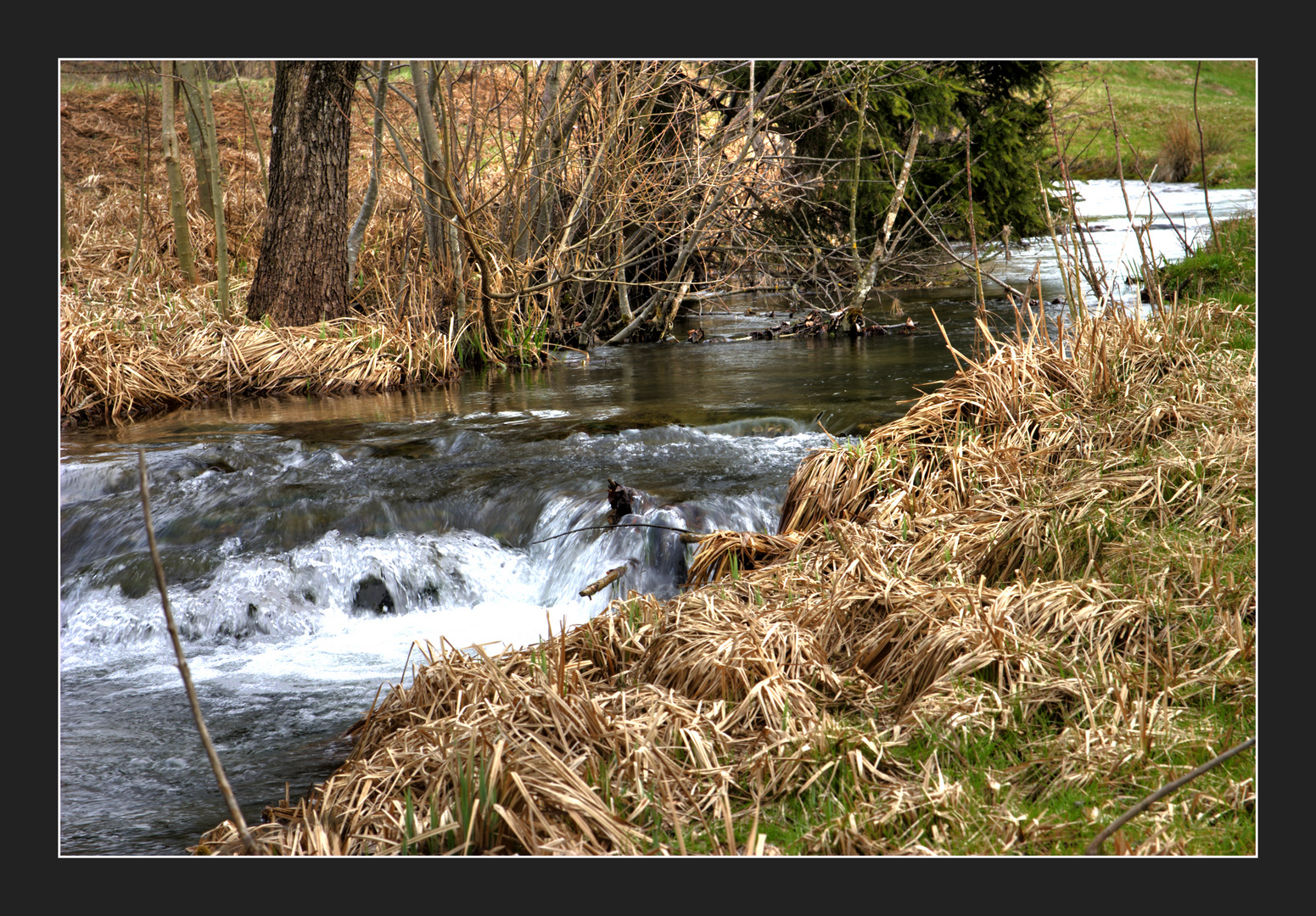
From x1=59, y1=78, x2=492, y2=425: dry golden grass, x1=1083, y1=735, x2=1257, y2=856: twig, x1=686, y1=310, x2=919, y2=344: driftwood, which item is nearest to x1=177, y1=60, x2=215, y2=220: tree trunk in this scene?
x1=59, y1=78, x2=492, y2=425: dry golden grass

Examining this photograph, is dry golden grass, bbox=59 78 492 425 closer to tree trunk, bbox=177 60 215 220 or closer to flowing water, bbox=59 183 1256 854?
tree trunk, bbox=177 60 215 220

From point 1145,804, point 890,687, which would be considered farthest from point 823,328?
point 1145,804

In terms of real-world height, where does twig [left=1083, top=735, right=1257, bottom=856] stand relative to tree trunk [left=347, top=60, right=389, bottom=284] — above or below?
below

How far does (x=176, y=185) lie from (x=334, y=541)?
6.60 meters

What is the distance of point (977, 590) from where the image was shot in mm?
3508

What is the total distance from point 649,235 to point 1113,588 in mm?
7793

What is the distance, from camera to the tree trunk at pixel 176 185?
9.91 m

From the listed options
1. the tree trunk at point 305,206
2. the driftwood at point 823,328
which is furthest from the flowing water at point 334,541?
the driftwood at point 823,328

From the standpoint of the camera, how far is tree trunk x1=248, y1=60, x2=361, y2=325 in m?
9.66

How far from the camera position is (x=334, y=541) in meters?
5.43

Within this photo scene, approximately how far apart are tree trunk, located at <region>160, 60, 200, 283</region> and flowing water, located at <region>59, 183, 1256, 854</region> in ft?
9.95

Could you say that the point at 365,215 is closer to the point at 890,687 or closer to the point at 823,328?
the point at 823,328
